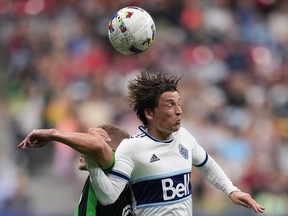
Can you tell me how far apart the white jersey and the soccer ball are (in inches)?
39.0

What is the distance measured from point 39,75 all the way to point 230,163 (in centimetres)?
352

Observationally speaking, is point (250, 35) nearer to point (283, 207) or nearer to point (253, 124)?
point (253, 124)

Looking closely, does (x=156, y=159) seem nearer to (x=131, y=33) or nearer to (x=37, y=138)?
(x=37, y=138)

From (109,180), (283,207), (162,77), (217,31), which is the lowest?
(283,207)

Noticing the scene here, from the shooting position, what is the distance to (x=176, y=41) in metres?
15.8

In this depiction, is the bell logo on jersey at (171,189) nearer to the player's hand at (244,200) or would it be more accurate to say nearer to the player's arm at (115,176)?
the player's arm at (115,176)

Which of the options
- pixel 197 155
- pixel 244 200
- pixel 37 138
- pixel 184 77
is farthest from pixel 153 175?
pixel 184 77

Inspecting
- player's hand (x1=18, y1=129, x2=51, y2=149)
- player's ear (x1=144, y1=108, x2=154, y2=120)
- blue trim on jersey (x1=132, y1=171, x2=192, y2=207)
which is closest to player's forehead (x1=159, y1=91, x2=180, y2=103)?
player's ear (x1=144, y1=108, x2=154, y2=120)

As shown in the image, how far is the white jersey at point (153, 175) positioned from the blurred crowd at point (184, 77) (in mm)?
5796

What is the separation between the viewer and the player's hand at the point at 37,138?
604 cm

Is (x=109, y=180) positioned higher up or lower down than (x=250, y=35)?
lower down

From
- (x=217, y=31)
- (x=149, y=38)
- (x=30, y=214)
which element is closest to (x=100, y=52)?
(x=217, y=31)

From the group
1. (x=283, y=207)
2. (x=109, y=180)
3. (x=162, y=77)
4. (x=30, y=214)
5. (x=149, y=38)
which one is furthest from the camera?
(x=283, y=207)

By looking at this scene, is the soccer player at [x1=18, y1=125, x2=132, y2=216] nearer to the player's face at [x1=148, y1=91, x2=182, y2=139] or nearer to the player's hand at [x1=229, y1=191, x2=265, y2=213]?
the player's face at [x1=148, y1=91, x2=182, y2=139]
